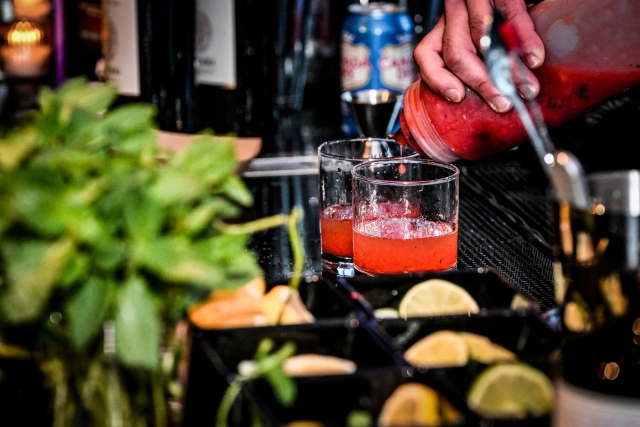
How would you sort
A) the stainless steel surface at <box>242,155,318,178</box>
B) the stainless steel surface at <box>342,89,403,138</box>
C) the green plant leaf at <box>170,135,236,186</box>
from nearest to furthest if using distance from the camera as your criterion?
the green plant leaf at <box>170,135,236,186</box> < the stainless steel surface at <box>342,89,403,138</box> < the stainless steel surface at <box>242,155,318,178</box>

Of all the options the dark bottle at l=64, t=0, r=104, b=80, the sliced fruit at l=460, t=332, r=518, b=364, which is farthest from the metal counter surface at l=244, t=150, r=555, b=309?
the dark bottle at l=64, t=0, r=104, b=80

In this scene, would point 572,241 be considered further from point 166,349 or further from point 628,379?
point 166,349

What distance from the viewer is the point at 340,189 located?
123cm

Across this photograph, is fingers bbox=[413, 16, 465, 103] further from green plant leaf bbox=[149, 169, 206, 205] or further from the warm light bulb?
the warm light bulb

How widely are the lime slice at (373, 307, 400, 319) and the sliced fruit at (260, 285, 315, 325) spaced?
0.07 metres

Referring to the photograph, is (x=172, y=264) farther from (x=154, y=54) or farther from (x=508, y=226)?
(x=154, y=54)

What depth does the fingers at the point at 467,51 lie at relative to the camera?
3.74ft

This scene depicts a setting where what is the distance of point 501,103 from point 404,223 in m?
0.21

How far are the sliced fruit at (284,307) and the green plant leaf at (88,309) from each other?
225 mm

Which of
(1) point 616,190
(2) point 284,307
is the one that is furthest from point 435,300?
(1) point 616,190

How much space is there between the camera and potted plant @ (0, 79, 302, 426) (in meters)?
0.62

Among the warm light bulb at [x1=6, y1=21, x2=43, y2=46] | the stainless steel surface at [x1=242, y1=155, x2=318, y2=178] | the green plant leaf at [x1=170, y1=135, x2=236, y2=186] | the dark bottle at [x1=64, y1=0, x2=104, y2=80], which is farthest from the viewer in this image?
the warm light bulb at [x1=6, y1=21, x2=43, y2=46]

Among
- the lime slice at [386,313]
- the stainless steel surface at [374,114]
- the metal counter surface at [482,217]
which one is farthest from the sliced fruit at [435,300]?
the stainless steel surface at [374,114]

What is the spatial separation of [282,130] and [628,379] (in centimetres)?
170
